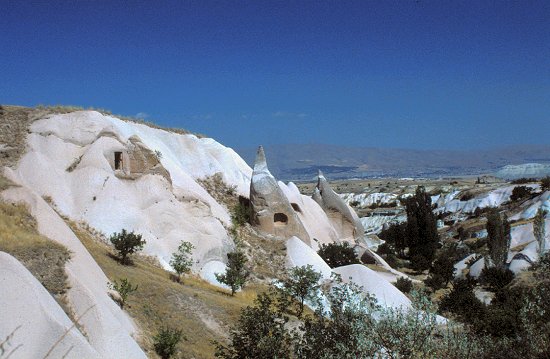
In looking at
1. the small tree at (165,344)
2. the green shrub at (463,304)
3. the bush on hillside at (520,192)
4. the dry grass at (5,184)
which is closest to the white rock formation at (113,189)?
the dry grass at (5,184)

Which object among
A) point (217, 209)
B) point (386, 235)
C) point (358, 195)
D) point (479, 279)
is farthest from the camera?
point (358, 195)

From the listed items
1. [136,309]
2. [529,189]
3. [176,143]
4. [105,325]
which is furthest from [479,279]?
[529,189]

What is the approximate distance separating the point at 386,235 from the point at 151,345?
160 ft

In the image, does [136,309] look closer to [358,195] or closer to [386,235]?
[386,235]

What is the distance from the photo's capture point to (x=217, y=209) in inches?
1195

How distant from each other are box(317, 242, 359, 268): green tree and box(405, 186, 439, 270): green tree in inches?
521

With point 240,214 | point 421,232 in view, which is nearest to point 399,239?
point 421,232

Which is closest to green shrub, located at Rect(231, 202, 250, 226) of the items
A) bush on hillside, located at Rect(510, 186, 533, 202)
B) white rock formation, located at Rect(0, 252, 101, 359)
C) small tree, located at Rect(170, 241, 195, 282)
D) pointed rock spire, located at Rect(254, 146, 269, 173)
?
pointed rock spire, located at Rect(254, 146, 269, 173)

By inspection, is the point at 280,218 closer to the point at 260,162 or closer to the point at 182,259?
the point at 260,162

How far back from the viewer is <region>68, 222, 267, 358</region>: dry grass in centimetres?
1430

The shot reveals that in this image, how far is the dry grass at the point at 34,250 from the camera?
427 inches

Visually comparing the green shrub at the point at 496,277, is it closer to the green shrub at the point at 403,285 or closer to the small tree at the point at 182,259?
the green shrub at the point at 403,285

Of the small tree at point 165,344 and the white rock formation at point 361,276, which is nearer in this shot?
the small tree at point 165,344

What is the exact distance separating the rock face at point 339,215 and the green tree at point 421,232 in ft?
21.3
